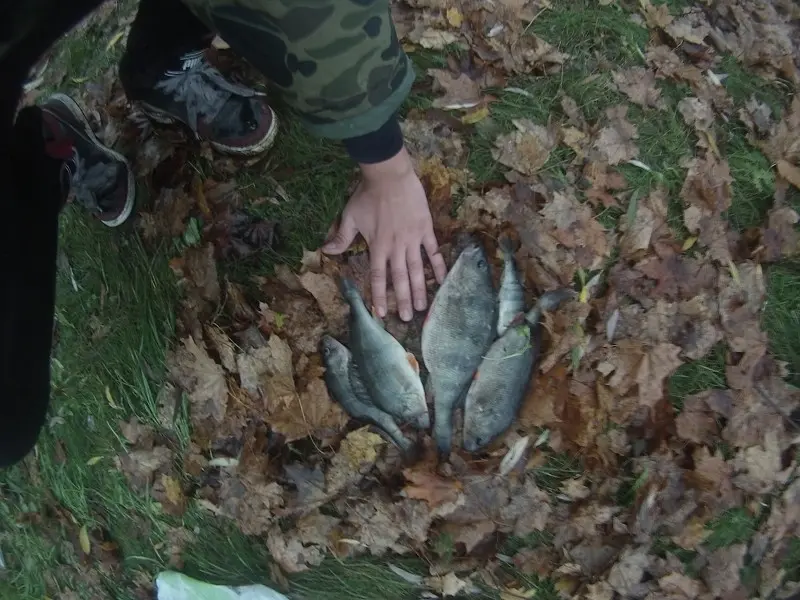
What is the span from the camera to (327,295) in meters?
2.86

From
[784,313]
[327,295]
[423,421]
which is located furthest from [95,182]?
[784,313]

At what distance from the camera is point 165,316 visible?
3170mm

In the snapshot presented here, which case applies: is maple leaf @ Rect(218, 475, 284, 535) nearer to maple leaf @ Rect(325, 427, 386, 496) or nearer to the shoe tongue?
maple leaf @ Rect(325, 427, 386, 496)

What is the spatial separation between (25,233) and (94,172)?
1453mm


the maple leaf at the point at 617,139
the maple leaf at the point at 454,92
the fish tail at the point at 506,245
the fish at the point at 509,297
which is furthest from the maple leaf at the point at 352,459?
the maple leaf at the point at 617,139

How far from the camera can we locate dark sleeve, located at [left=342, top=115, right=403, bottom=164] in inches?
71.1

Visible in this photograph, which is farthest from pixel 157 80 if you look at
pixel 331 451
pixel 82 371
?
pixel 331 451

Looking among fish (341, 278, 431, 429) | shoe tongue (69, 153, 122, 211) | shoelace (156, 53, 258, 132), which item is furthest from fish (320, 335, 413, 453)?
shoe tongue (69, 153, 122, 211)

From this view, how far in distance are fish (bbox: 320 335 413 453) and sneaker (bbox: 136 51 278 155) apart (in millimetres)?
1144

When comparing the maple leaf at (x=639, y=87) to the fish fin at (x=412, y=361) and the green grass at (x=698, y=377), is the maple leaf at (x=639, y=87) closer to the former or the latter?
the green grass at (x=698, y=377)

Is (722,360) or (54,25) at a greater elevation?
(54,25)

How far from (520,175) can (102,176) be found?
7.15 ft

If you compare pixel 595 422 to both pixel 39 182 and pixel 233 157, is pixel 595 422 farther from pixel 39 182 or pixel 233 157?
pixel 39 182

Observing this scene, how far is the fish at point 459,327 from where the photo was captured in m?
2.73
